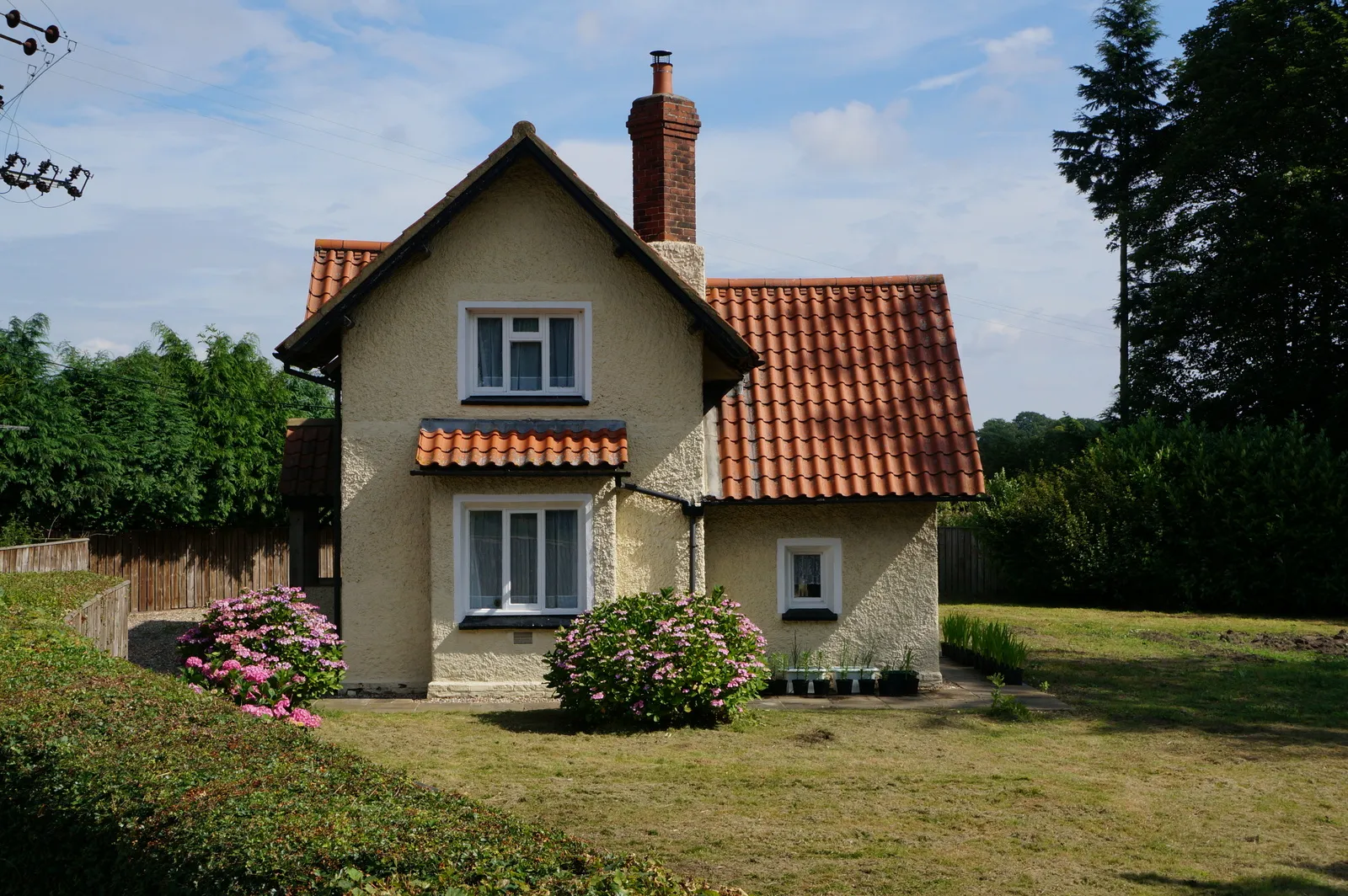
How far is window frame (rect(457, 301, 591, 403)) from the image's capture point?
51.9 feet

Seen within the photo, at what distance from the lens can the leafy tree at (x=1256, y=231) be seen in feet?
107

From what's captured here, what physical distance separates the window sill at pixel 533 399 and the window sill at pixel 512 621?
2720mm

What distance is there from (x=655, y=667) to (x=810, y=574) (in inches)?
161

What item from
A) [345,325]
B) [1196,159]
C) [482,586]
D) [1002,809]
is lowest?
[1002,809]

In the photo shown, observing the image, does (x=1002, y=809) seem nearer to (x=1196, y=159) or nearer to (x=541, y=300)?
(x=541, y=300)

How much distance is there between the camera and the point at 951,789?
34.1ft

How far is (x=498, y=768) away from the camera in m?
11.1

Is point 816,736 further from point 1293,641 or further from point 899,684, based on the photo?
point 1293,641

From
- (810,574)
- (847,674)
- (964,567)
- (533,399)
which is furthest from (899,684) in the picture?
(964,567)

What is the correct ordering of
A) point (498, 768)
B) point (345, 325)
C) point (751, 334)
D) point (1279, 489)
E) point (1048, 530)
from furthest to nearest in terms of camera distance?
point (1048, 530)
point (1279, 489)
point (751, 334)
point (345, 325)
point (498, 768)

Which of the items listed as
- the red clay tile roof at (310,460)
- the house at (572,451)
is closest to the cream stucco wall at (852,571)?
the house at (572,451)

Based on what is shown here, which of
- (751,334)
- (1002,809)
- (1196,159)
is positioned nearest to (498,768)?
(1002,809)

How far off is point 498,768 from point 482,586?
4.52m

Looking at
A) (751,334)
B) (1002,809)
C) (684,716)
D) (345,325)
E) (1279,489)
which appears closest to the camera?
(1002,809)
